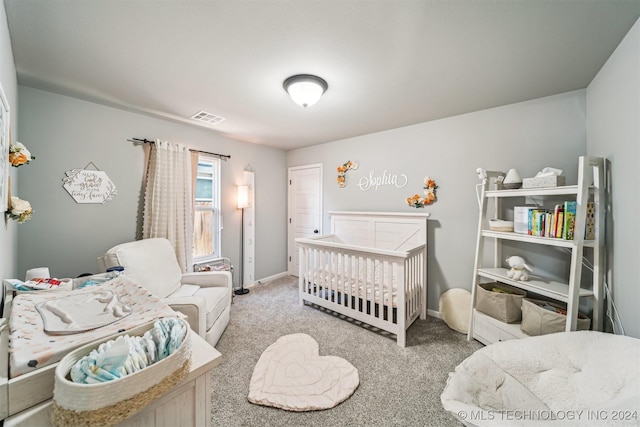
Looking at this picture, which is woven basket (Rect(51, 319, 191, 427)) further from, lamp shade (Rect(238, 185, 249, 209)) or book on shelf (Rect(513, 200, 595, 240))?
lamp shade (Rect(238, 185, 249, 209))

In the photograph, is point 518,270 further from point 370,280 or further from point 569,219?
point 370,280

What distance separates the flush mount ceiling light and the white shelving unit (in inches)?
68.3

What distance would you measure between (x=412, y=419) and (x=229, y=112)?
299cm

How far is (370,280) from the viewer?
8.01 feet

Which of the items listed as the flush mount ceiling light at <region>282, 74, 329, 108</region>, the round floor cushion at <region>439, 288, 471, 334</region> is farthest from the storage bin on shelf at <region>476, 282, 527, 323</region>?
the flush mount ceiling light at <region>282, 74, 329, 108</region>

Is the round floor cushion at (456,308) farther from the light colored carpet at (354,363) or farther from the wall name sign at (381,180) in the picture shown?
the wall name sign at (381,180)

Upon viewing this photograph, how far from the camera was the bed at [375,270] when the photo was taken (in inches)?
89.2

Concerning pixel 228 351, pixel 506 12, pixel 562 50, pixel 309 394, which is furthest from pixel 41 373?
pixel 562 50

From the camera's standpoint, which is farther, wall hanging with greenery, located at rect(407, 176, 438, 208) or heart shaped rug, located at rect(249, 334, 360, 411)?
wall hanging with greenery, located at rect(407, 176, 438, 208)

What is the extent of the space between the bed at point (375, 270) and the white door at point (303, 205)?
64cm

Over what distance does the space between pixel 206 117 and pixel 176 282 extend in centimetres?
180

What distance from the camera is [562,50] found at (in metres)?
1.52

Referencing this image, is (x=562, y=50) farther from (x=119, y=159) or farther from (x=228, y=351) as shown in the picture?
(x=119, y=159)

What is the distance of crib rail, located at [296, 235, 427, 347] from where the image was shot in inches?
87.7
